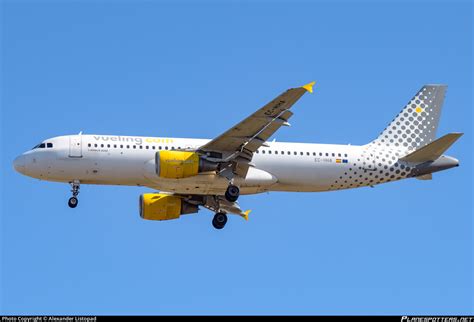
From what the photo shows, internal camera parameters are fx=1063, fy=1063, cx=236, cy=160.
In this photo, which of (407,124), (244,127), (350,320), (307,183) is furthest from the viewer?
(407,124)

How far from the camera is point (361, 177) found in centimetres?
5522

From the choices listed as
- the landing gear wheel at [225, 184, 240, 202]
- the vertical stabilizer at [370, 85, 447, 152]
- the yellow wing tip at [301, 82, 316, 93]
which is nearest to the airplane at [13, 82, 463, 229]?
the landing gear wheel at [225, 184, 240, 202]

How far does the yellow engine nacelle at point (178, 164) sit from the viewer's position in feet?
167

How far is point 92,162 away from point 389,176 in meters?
15.4

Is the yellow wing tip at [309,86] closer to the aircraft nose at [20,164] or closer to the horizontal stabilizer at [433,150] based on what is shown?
the horizontal stabilizer at [433,150]

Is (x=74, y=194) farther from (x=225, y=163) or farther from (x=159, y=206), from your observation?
(x=225, y=163)

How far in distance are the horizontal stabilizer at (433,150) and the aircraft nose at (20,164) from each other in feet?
63.8

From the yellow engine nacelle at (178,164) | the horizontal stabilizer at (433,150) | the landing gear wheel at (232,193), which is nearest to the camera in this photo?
the yellow engine nacelle at (178,164)

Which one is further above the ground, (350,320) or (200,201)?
(200,201)

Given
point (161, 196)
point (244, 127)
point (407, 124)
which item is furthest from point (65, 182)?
point (407, 124)

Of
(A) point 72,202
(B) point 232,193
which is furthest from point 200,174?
(A) point 72,202

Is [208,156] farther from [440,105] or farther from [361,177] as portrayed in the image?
[440,105]

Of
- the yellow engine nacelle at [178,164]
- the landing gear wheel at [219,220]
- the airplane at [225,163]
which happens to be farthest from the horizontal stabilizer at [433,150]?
the yellow engine nacelle at [178,164]

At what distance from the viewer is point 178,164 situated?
51.0 metres
